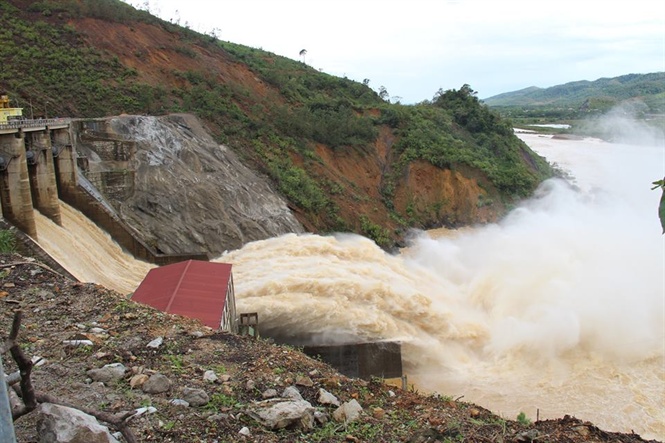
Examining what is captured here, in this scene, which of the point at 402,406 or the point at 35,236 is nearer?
the point at 402,406

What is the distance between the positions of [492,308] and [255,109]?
798 inches

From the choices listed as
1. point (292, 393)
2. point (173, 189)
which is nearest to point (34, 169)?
point (173, 189)

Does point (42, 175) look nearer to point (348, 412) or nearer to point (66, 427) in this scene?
point (348, 412)

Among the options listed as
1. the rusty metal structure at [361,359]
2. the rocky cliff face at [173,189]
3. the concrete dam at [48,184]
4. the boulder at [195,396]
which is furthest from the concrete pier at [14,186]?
the boulder at [195,396]

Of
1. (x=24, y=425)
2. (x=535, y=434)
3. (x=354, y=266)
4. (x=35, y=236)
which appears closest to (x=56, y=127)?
(x=35, y=236)

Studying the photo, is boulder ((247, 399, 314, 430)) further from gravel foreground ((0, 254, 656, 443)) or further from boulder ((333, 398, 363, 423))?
boulder ((333, 398, 363, 423))

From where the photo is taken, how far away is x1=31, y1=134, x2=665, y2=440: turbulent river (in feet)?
53.0

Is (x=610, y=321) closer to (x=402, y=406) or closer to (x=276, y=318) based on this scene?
(x=276, y=318)

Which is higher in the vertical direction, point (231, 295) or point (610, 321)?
point (231, 295)

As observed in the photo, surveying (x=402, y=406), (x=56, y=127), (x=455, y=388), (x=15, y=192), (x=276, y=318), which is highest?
(x=56, y=127)

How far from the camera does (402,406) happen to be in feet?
22.4

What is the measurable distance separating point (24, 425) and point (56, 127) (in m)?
18.1

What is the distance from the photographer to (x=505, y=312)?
20.4m

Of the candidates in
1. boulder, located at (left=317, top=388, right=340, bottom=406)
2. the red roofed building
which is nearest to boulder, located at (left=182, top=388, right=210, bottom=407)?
boulder, located at (left=317, top=388, right=340, bottom=406)
